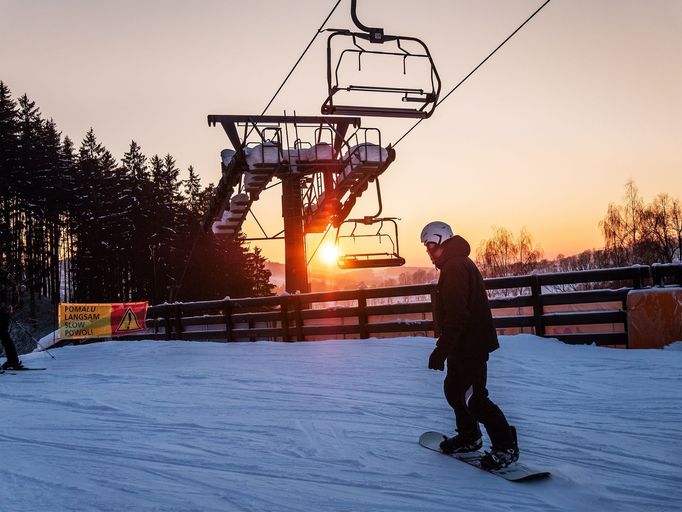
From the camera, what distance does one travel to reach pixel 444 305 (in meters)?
4.43

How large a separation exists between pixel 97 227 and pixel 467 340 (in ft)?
163

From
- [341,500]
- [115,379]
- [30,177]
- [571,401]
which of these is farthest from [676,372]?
[30,177]

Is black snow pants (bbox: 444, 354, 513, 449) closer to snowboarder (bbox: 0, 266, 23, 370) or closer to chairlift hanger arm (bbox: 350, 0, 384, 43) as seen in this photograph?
chairlift hanger arm (bbox: 350, 0, 384, 43)

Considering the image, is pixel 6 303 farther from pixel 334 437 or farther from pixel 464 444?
pixel 464 444

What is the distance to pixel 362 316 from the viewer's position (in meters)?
13.6

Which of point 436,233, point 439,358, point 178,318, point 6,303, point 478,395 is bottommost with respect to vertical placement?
point 478,395

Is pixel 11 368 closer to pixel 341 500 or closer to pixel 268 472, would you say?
pixel 268 472

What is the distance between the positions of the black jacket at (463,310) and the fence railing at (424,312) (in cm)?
284

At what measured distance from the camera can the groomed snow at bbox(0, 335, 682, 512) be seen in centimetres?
386

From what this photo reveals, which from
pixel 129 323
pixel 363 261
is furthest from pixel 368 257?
pixel 129 323

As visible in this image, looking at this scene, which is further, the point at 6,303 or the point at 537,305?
the point at 6,303

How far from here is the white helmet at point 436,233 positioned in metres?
4.57

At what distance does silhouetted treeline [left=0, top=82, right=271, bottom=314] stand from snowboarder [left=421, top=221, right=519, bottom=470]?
4148 centimetres

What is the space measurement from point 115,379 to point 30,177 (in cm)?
4281
